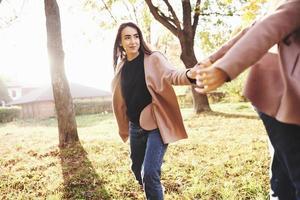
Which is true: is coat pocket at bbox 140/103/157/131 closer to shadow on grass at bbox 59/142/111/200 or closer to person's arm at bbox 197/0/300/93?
shadow on grass at bbox 59/142/111/200

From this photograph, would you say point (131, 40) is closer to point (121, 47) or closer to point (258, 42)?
point (121, 47)

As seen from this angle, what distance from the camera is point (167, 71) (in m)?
3.95

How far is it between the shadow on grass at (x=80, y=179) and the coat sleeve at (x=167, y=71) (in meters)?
2.51

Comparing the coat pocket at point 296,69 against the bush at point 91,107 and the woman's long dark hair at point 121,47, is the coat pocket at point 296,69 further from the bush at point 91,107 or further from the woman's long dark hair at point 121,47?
the bush at point 91,107

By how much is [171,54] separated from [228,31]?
79.8ft

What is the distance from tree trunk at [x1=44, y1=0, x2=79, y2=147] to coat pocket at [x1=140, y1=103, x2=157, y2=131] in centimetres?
704

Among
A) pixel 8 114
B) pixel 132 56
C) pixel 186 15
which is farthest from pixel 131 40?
pixel 8 114

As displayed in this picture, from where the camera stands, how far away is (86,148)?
994 cm

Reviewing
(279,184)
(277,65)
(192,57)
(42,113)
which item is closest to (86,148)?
(279,184)

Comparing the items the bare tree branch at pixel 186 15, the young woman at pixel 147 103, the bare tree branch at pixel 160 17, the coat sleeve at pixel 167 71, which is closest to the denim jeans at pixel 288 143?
the coat sleeve at pixel 167 71

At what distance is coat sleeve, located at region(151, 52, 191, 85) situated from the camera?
3.50 m

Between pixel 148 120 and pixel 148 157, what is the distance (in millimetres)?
401

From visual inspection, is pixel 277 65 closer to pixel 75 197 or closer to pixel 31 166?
pixel 75 197

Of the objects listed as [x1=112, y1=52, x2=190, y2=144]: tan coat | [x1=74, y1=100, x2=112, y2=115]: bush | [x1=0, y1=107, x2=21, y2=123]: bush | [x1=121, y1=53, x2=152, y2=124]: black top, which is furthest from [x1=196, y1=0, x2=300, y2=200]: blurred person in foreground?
[x1=74, y1=100, x2=112, y2=115]: bush
